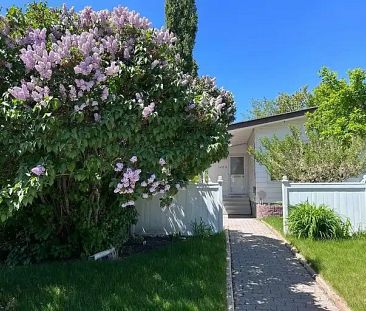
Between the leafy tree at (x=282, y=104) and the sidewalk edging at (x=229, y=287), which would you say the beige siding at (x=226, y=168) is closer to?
the sidewalk edging at (x=229, y=287)

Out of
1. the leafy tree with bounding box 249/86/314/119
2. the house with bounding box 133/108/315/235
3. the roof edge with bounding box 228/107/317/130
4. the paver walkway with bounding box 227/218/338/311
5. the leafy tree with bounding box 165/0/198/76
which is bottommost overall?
the paver walkway with bounding box 227/218/338/311

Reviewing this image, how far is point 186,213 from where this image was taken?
29.8 feet

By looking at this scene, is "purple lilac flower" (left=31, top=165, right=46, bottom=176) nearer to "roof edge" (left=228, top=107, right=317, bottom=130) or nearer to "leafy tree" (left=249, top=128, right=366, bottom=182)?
"leafy tree" (left=249, top=128, right=366, bottom=182)

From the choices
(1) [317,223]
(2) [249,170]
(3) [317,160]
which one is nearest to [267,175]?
(3) [317,160]

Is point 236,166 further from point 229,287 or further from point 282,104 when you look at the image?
point 282,104

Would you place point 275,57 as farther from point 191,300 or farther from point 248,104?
point 191,300

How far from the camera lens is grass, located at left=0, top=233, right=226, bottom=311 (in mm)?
4430

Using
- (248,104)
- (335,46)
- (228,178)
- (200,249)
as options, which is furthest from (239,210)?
(248,104)

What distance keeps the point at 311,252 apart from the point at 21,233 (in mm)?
5591

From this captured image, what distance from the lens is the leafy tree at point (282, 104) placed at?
3300cm

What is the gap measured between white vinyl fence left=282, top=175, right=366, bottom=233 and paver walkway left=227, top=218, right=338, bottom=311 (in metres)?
1.27

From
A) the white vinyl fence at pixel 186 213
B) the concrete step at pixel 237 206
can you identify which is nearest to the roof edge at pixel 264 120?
the concrete step at pixel 237 206

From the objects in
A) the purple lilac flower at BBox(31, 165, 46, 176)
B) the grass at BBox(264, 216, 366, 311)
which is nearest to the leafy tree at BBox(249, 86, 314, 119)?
the grass at BBox(264, 216, 366, 311)

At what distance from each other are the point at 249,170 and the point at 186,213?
30.9 ft
